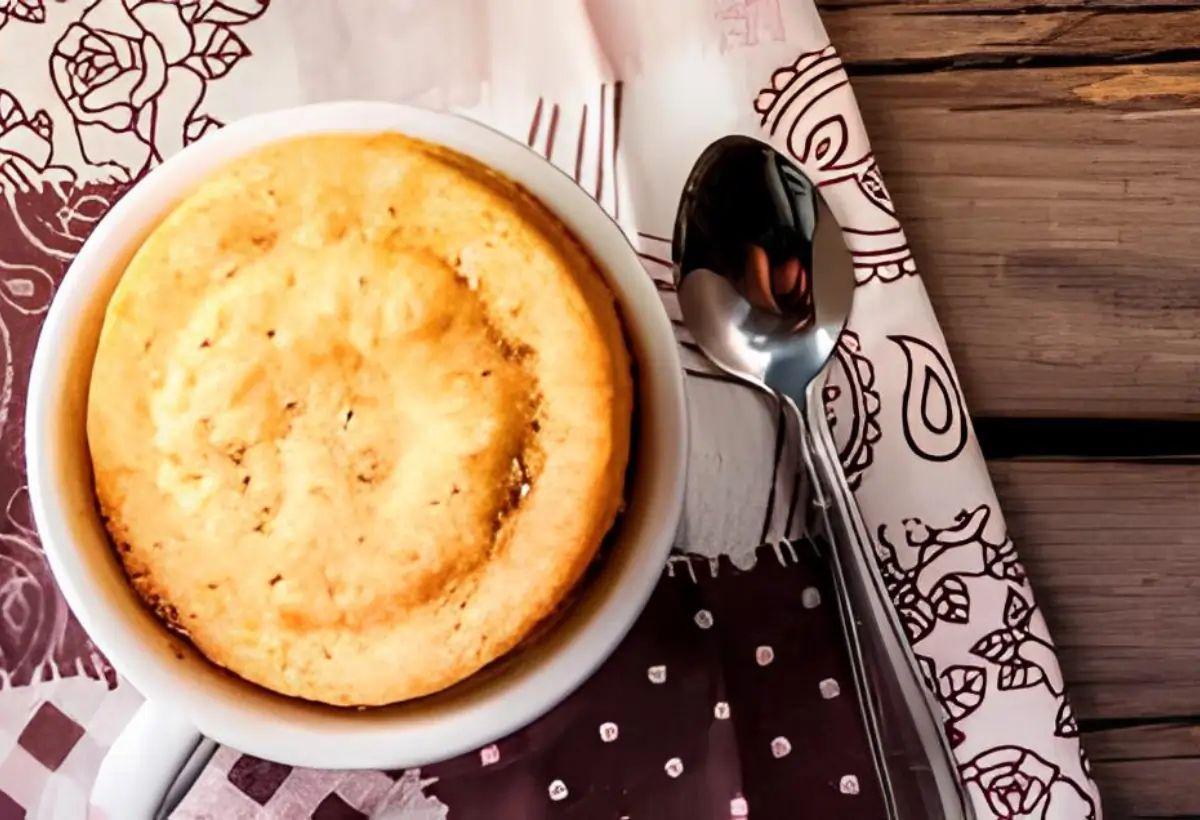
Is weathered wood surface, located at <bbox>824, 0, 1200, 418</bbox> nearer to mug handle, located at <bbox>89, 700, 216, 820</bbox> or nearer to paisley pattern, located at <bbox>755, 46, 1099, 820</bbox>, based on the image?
paisley pattern, located at <bbox>755, 46, 1099, 820</bbox>

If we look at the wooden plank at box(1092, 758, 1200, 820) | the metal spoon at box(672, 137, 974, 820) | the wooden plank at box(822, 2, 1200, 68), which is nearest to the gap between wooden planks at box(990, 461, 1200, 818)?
the wooden plank at box(1092, 758, 1200, 820)

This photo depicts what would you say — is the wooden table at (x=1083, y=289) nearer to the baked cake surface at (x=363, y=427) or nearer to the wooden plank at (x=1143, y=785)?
the wooden plank at (x=1143, y=785)

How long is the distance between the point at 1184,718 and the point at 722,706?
0.26 metres

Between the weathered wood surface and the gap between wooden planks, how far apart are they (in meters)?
0.05

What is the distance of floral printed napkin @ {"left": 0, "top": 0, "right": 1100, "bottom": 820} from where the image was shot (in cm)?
60

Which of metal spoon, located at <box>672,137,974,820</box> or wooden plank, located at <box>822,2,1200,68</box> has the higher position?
wooden plank, located at <box>822,2,1200,68</box>

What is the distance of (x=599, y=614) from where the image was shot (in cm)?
48

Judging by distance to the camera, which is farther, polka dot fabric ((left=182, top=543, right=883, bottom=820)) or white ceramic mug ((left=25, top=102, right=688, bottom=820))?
polka dot fabric ((left=182, top=543, right=883, bottom=820))

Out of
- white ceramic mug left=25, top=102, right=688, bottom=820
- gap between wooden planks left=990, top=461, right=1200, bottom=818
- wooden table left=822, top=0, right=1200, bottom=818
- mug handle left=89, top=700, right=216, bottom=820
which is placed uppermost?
wooden table left=822, top=0, right=1200, bottom=818

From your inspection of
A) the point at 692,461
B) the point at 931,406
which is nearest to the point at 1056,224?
the point at 931,406

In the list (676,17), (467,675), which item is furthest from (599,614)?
(676,17)

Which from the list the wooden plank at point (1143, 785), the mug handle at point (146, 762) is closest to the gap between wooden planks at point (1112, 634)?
the wooden plank at point (1143, 785)

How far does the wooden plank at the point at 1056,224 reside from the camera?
2.15 feet

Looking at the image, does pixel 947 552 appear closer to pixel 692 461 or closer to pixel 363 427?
pixel 692 461
